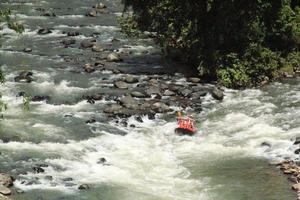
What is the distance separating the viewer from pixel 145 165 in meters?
21.8

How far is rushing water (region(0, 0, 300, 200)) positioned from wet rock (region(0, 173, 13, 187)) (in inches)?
11.2

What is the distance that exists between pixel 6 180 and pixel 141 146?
6.06 meters

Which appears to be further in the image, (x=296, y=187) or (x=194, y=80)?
(x=194, y=80)

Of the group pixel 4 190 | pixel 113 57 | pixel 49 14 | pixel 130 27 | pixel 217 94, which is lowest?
pixel 4 190

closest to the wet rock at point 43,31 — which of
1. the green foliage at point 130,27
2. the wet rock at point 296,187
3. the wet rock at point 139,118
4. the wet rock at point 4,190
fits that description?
the green foliage at point 130,27

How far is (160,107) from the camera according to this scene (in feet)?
90.8

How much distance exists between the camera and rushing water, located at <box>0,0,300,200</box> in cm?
1986

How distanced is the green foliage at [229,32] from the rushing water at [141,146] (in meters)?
1.46

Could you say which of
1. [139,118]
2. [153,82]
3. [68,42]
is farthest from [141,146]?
[68,42]

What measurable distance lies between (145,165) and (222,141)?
3924 mm

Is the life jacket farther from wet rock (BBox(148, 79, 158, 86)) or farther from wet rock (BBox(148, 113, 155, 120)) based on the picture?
wet rock (BBox(148, 79, 158, 86))

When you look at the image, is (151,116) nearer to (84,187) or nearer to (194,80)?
(194,80)

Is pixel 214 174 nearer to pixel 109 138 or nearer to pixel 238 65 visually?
pixel 109 138

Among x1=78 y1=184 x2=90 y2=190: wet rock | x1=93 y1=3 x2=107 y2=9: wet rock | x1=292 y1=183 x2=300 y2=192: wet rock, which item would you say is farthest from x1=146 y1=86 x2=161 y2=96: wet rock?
x1=93 y1=3 x2=107 y2=9: wet rock
